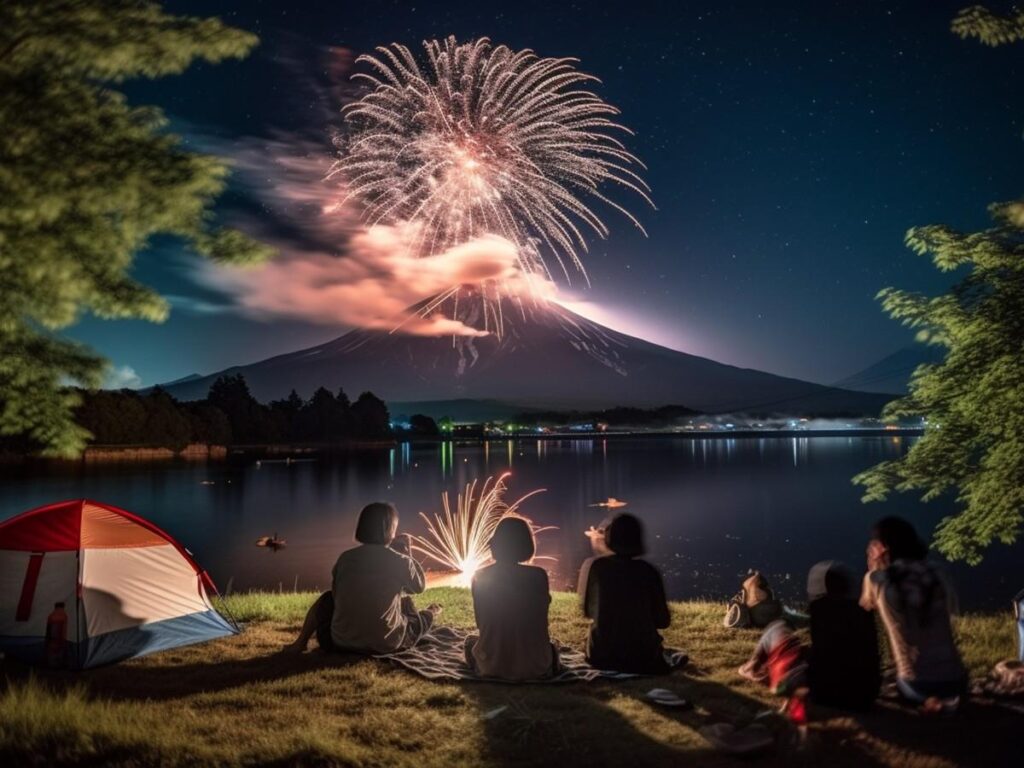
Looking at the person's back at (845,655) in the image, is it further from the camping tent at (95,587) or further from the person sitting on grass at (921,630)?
the camping tent at (95,587)

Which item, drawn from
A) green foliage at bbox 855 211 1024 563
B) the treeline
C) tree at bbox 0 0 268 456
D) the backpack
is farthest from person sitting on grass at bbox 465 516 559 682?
the treeline

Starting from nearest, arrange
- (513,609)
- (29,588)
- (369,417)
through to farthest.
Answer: (513,609) < (29,588) < (369,417)

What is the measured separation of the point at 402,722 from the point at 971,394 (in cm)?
822

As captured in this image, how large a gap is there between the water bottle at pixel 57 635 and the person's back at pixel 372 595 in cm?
278

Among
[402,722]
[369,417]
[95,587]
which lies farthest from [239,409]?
[402,722]

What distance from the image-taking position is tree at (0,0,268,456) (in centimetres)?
667

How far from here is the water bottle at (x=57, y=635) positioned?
802 cm

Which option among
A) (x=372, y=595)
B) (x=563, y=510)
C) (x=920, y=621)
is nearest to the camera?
(x=920, y=621)

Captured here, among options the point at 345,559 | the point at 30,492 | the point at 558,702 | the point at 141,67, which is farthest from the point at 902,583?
the point at 30,492

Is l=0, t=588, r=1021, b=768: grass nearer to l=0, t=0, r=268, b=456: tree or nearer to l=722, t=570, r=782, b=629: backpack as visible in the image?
l=722, t=570, r=782, b=629: backpack

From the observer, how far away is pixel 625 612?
23.1 feet

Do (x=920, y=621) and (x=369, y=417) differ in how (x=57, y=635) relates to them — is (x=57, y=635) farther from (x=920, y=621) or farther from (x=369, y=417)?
(x=369, y=417)

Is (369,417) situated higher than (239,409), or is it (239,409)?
(239,409)

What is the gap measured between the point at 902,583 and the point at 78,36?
26.5ft
